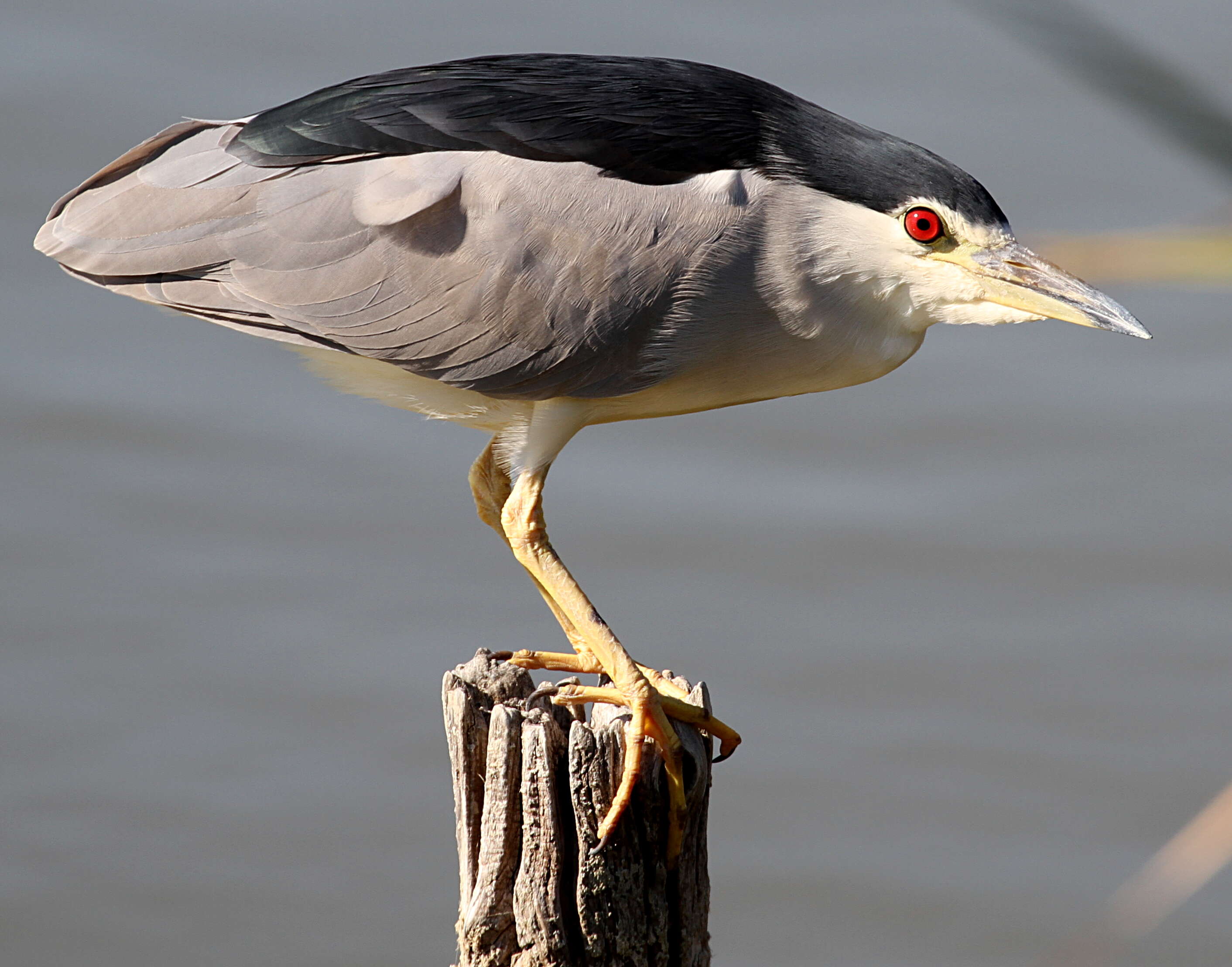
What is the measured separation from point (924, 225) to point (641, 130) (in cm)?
63

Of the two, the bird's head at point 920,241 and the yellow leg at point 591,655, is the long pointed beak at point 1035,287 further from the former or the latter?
the yellow leg at point 591,655

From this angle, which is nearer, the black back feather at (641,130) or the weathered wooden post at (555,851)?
the weathered wooden post at (555,851)

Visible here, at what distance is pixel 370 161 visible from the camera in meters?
3.17

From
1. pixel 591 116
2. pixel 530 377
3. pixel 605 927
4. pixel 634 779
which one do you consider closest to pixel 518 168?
pixel 591 116

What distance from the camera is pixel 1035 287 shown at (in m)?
2.89

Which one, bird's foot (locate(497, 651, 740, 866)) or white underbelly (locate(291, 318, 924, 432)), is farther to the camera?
white underbelly (locate(291, 318, 924, 432))

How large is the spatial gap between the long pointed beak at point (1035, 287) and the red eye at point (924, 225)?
0.06 meters

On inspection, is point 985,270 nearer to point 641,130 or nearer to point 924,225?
point 924,225

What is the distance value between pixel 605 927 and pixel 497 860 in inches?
9.8

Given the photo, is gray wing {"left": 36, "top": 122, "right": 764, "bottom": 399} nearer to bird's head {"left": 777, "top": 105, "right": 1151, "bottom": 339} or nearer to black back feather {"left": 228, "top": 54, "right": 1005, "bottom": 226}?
black back feather {"left": 228, "top": 54, "right": 1005, "bottom": 226}

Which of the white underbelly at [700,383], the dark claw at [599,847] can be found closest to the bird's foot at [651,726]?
the dark claw at [599,847]

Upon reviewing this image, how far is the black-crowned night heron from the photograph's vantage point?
117 inches

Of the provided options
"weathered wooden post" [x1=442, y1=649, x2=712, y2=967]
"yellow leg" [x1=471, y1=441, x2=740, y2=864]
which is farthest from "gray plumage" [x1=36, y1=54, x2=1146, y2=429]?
"weathered wooden post" [x1=442, y1=649, x2=712, y2=967]

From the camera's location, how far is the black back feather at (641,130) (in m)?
2.96
